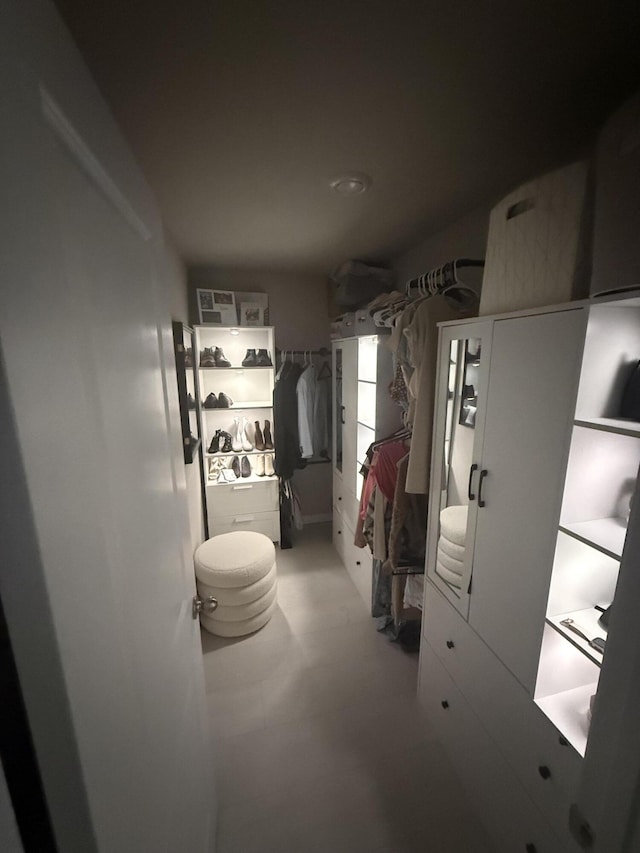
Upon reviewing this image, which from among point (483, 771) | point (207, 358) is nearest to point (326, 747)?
point (483, 771)

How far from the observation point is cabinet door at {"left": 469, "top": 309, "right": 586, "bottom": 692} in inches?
36.5

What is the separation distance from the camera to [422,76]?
0.89 m

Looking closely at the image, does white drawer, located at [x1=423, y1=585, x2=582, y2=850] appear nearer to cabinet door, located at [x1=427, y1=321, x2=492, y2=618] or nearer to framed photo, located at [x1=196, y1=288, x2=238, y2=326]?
cabinet door, located at [x1=427, y1=321, x2=492, y2=618]

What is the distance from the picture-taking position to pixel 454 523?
1437 mm

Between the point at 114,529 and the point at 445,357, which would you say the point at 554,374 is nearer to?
the point at 445,357

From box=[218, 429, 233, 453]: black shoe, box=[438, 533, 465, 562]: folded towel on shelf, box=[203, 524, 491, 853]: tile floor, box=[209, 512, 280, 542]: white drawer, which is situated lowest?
box=[203, 524, 491, 853]: tile floor

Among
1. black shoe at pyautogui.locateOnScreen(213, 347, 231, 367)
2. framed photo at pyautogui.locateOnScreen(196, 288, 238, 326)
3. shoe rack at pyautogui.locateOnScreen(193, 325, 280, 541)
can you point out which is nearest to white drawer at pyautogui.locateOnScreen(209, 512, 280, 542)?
shoe rack at pyautogui.locateOnScreen(193, 325, 280, 541)

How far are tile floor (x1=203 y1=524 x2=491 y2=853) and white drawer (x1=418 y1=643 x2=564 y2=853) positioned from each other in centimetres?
8

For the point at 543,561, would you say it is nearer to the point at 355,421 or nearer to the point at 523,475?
the point at 523,475

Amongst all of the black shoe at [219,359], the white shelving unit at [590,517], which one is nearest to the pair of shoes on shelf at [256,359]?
the black shoe at [219,359]

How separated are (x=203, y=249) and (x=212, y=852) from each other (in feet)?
9.88

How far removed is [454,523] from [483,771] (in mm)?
898

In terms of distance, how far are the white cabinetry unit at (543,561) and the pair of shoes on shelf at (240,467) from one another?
6.53 ft

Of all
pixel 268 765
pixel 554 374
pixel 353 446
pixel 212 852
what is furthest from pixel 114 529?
pixel 353 446
